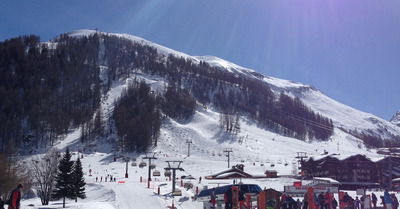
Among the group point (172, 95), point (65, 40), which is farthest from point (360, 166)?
point (65, 40)

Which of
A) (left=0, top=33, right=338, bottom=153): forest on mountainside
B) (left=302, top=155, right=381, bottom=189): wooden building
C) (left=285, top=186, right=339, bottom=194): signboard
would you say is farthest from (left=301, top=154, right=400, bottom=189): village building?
(left=0, top=33, right=338, bottom=153): forest on mountainside

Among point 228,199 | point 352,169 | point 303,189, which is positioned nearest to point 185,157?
point 352,169

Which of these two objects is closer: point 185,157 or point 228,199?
point 228,199

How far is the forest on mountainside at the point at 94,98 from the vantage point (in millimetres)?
110881

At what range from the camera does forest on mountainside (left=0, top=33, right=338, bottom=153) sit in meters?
111

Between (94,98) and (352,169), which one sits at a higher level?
(94,98)

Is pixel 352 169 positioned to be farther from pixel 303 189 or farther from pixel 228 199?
pixel 228 199

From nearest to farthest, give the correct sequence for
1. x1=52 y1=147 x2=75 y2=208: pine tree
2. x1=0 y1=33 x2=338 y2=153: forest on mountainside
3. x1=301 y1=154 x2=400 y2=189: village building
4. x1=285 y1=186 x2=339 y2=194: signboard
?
x1=285 y1=186 x2=339 y2=194: signboard, x1=52 y1=147 x2=75 y2=208: pine tree, x1=301 y1=154 x2=400 y2=189: village building, x1=0 y1=33 x2=338 y2=153: forest on mountainside

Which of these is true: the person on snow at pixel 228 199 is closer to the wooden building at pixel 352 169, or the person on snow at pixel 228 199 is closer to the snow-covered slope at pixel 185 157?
the snow-covered slope at pixel 185 157

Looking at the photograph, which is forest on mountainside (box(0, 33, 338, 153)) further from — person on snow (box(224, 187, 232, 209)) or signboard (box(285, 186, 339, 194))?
signboard (box(285, 186, 339, 194))

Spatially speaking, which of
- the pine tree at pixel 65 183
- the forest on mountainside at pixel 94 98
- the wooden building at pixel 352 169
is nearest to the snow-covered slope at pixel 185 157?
the pine tree at pixel 65 183

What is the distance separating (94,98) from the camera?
134m

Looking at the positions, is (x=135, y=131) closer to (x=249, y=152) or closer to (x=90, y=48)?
(x=249, y=152)

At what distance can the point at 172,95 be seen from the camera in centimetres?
14775
